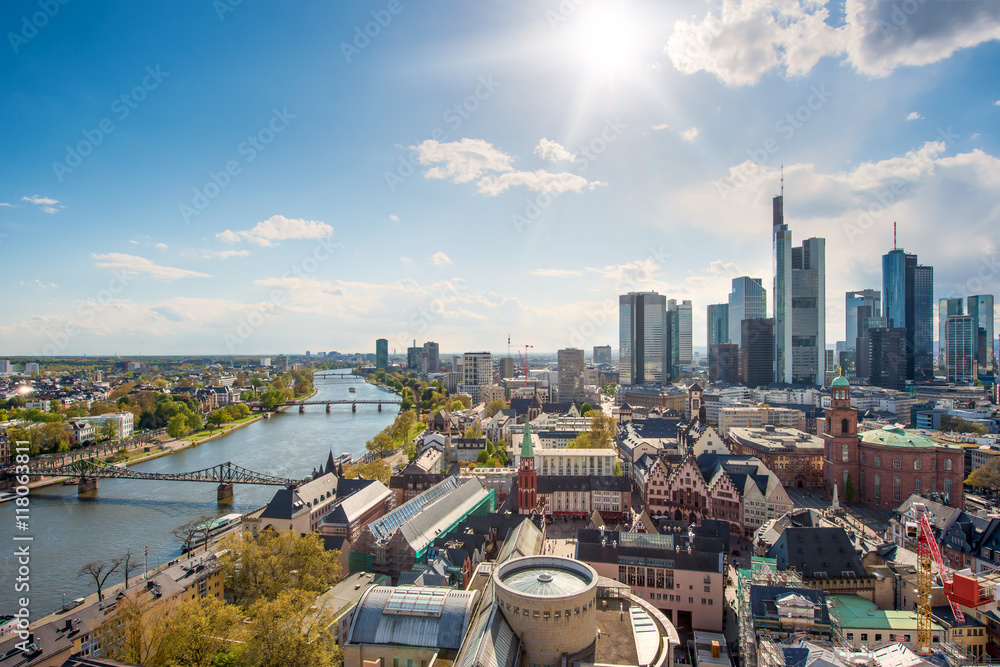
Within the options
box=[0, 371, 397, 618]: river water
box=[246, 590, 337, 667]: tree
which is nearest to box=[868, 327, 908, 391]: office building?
box=[0, 371, 397, 618]: river water

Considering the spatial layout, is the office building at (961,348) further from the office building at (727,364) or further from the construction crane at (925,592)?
the construction crane at (925,592)

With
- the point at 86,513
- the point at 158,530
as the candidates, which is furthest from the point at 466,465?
the point at 86,513

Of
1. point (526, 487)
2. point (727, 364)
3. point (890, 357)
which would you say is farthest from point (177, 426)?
point (890, 357)

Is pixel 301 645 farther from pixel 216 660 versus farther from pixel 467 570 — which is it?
pixel 467 570

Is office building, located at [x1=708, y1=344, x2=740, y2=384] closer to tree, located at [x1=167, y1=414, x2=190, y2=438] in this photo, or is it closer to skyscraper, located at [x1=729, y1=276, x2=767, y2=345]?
skyscraper, located at [x1=729, y1=276, x2=767, y2=345]

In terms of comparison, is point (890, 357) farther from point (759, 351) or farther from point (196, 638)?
point (196, 638)

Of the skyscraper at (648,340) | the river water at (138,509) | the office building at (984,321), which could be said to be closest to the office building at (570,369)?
the skyscraper at (648,340)

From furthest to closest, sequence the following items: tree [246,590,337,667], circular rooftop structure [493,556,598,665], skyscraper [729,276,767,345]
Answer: skyscraper [729,276,767,345], tree [246,590,337,667], circular rooftop structure [493,556,598,665]

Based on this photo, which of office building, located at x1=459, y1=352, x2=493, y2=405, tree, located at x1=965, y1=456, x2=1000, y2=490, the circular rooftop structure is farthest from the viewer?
office building, located at x1=459, y1=352, x2=493, y2=405
